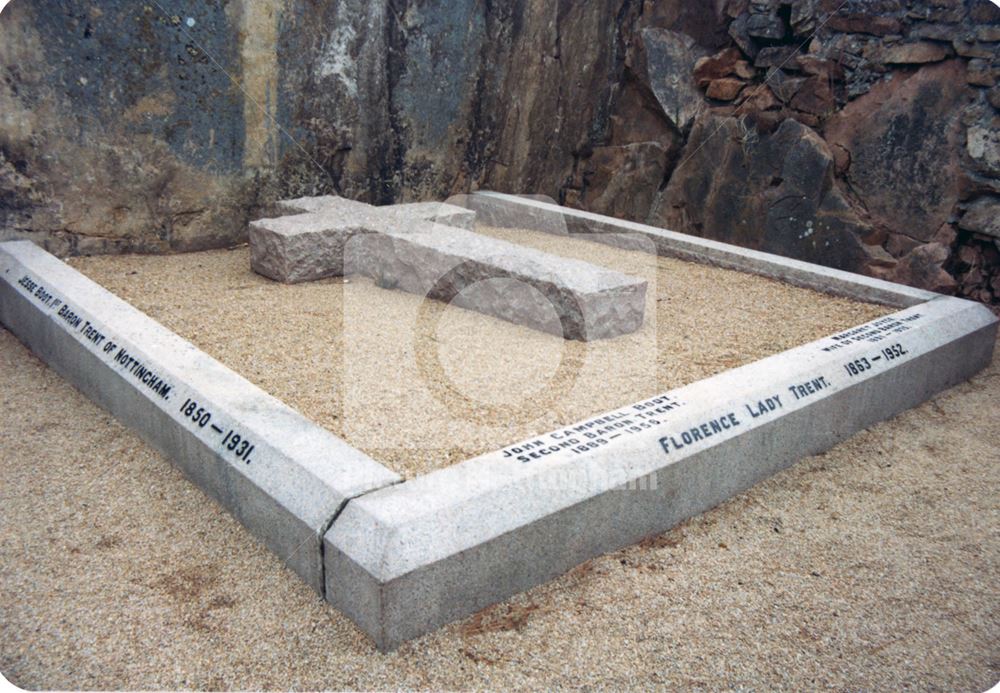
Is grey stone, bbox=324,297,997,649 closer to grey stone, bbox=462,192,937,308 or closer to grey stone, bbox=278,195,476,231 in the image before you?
grey stone, bbox=462,192,937,308

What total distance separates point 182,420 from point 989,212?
159 inches

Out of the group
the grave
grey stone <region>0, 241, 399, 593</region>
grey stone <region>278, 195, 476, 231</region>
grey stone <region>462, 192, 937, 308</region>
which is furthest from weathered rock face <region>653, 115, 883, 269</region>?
grey stone <region>0, 241, 399, 593</region>

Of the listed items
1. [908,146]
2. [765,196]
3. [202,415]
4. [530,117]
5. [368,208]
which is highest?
[908,146]

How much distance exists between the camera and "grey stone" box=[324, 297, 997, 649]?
2.01 meters

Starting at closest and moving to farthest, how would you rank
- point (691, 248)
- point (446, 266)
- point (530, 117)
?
point (446, 266) < point (691, 248) < point (530, 117)

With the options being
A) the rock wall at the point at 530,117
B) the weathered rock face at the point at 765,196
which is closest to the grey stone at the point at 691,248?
the weathered rock face at the point at 765,196

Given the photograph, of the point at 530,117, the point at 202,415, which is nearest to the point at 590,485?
the point at 202,415

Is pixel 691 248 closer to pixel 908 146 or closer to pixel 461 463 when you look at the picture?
pixel 908 146

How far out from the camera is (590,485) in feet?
7.56

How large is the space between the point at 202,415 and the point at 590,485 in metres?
1.18

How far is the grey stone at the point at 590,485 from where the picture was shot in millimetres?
2014

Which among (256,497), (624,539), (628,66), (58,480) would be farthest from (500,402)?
(628,66)

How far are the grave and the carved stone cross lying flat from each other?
75 cm

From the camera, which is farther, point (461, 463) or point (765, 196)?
point (765, 196)
